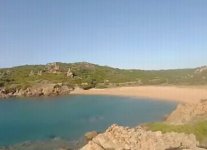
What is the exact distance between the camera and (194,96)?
3875 inches

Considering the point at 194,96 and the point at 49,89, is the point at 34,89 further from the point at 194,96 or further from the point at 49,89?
the point at 194,96

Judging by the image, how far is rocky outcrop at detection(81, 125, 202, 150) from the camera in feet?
96.7

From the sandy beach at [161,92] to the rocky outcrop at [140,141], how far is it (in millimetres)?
63241

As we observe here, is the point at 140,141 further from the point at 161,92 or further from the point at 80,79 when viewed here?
the point at 80,79

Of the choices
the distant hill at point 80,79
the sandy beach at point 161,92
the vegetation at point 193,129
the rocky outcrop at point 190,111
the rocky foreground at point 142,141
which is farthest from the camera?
the distant hill at point 80,79

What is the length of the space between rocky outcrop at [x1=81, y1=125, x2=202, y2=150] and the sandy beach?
63.2 meters

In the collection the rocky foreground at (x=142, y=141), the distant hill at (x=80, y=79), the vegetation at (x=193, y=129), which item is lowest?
the rocky foreground at (x=142, y=141)

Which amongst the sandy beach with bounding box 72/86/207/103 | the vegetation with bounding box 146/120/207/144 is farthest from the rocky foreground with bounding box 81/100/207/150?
the sandy beach with bounding box 72/86/207/103

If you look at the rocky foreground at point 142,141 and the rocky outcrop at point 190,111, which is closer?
the rocky foreground at point 142,141

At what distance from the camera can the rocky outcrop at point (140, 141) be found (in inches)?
1160

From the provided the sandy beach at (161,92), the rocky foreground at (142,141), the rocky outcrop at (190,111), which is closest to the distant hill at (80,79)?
the sandy beach at (161,92)

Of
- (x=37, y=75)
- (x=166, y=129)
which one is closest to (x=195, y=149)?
(x=166, y=129)

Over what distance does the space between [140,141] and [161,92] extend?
90.4 meters

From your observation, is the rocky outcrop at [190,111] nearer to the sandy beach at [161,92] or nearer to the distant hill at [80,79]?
the sandy beach at [161,92]
